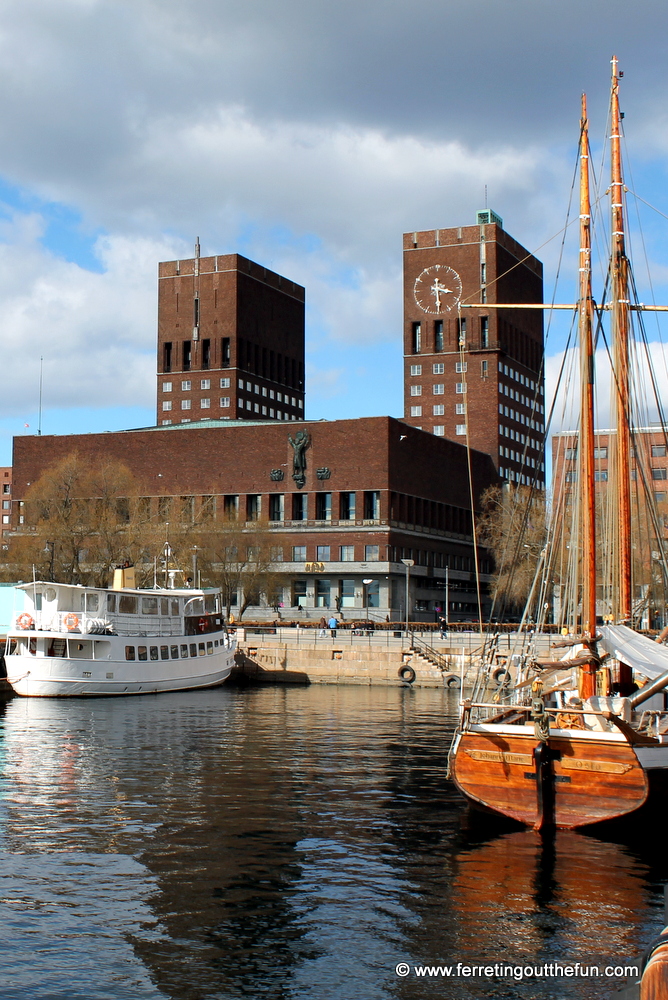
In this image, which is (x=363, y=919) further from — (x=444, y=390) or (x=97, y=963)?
(x=444, y=390)

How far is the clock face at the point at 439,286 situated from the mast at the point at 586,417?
132574 mm

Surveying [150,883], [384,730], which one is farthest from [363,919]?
[384,730]

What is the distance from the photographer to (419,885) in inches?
799

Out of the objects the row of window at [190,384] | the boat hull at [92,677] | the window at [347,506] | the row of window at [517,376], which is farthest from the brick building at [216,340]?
the boat hull at [92,677]

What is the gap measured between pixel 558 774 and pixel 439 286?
5709 inches

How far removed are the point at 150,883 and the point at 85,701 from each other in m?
41.0

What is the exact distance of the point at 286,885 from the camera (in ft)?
65.9

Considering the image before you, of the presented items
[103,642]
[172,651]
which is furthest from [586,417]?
[172,651]

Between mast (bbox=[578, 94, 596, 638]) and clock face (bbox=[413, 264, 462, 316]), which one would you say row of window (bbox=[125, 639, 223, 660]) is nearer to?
mast (bbox=[578, 94, 596, 638])

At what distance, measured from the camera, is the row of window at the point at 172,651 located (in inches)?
2544

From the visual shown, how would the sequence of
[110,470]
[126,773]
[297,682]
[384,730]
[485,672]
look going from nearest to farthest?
[485,672] → [126,773] → [384,730] → [297,682] → [110,470]

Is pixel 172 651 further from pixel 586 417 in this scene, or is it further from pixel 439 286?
pixel 439 286

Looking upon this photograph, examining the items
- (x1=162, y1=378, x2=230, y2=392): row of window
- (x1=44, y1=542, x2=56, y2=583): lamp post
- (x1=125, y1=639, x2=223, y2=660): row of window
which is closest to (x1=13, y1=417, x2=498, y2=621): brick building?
(x1=44, y1=542, x2=56, y2=583): lamp post

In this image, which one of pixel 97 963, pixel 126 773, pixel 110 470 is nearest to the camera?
pixel 97 963
